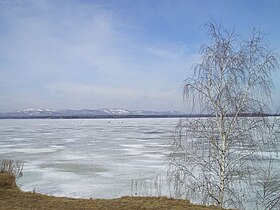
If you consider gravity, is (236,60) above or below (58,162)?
above

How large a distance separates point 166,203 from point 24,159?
16690 mm

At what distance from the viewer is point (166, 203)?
920 cm

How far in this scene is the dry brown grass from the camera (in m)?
8.48

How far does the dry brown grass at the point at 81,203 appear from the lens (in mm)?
8484

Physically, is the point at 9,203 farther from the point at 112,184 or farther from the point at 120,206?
the point at 112,184

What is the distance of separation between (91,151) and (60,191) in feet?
46.5

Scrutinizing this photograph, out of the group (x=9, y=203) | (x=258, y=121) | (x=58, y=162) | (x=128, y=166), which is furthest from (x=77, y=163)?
(x=258, y=121)

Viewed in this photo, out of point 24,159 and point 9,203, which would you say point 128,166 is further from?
point 9,203

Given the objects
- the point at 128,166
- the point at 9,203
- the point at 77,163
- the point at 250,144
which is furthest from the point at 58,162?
the point at 250,144

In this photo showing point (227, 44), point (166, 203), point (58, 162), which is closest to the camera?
point (166, 203)

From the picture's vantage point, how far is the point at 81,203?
9.09 meters

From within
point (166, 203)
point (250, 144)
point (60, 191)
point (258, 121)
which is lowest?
point (60, 191)

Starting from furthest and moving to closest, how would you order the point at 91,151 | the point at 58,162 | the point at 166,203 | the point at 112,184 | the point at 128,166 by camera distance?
1. the point at 91,151
2. the point at 58,162
3. the point at 128,166
4. the point at 112,184
5. the point at 166,203

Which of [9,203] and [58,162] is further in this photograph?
[58,162]
